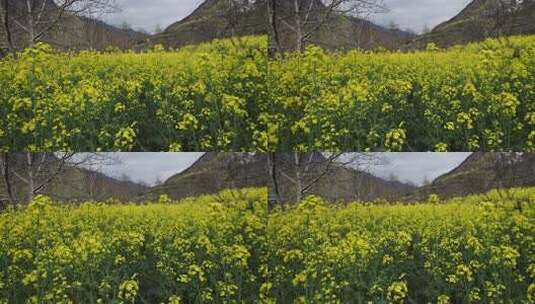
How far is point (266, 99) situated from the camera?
4117 mm

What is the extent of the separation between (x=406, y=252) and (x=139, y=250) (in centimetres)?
160

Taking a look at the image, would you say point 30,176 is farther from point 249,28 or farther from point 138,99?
point 249,28

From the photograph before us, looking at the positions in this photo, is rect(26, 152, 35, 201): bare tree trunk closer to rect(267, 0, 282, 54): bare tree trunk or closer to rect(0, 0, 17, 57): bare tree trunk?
rect(0, 0, 17, 57): bare tree trunk

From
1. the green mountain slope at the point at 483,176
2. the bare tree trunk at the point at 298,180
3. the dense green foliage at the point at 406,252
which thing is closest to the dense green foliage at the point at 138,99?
the bare tree trunk at the point at 298,180

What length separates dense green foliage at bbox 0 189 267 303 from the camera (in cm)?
410

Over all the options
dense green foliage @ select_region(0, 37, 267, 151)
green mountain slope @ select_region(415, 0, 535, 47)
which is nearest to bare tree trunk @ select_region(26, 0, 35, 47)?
dense green foliage @ select_region(0, 37, 267, 151)

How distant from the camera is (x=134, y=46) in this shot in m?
4.21

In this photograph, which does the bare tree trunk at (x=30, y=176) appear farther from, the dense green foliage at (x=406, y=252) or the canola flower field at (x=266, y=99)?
the dense green foliage at (x=406, y=252)

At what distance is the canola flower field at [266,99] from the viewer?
396 cm

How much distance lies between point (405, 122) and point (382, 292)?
101 centimetres

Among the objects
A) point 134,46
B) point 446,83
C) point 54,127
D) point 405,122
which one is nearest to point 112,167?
point 54,127

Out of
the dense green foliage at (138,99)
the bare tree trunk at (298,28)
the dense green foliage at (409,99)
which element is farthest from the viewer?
the bare tree trunk at (298,28)

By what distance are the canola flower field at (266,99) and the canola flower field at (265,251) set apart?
0.38 m

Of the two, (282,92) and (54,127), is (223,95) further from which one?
(54,127)
